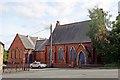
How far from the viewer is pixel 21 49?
8206 cm

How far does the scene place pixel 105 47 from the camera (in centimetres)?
5828

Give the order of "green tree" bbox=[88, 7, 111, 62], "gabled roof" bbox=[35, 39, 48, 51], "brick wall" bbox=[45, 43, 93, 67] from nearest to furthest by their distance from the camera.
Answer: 1. "green tree" bbox=[88, 7, 111, 62]
2. "brick wall" bbox=[45, 43, 93, 67]
3. "gabled roof" bbox=[35, 39, 48, 51]

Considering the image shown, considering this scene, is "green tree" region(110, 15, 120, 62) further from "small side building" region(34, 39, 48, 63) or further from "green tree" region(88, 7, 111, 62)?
A: "small side building" region(34, 39, 48, 63)

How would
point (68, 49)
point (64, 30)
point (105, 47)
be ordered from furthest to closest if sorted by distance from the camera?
point (64, 30) → point (68, 49) → point (105, 47)

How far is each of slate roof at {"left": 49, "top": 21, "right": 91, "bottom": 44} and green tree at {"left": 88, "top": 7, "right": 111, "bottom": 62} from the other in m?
6.18

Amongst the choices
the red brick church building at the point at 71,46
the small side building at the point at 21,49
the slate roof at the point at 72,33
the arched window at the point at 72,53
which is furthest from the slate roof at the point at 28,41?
the arched window at the point at 72,53

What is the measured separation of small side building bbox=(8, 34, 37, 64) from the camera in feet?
267

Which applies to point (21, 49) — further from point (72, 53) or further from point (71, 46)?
point (72, 53)

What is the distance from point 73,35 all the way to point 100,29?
12638 mm

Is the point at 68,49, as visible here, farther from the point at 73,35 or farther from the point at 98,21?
the point at 98,21

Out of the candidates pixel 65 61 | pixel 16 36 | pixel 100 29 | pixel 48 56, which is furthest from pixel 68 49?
pixel 16 36

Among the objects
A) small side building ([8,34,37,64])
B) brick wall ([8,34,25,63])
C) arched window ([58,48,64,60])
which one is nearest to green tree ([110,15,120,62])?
arched window ([58,48,64,60])

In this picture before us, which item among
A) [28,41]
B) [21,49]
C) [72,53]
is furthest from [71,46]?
[28,41]

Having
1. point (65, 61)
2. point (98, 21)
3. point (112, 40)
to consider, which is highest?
point (98, 21)
